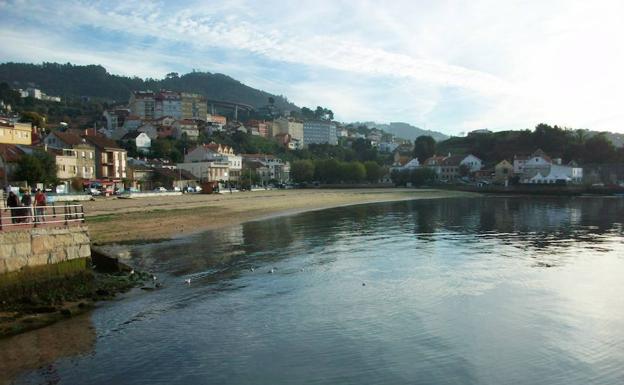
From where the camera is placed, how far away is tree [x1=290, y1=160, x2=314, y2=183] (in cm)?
12425

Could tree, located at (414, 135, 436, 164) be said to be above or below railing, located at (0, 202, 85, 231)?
above

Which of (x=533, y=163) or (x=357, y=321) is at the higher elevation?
(x=533, y=163)

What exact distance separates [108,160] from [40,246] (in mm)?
65768

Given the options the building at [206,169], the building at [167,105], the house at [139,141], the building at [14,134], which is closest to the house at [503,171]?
the building at [206,169]

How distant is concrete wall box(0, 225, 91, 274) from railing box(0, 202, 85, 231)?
27cm

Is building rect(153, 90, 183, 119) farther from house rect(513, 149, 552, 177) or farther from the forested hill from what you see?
house rect(513, 149, 552, 177)

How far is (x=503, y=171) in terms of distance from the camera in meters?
120

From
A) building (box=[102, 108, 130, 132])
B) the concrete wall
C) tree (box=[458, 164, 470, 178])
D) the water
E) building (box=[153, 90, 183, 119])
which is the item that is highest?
building (box=[153, 90, 183, 119])

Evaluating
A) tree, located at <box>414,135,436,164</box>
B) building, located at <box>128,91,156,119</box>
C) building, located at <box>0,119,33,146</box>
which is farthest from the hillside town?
building, located at <box>128,91,156,119</box>

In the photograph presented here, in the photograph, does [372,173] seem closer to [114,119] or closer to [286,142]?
[286,142]

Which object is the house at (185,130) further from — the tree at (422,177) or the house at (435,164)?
the house at (435,164)

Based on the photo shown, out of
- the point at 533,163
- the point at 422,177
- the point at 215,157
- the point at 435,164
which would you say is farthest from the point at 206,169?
the point at 533,163

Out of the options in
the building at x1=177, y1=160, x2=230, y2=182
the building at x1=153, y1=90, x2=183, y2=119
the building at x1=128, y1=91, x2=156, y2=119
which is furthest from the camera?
the building at x1=153, y1=90, x2=183, y2=119

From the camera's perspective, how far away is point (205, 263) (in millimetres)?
21594
